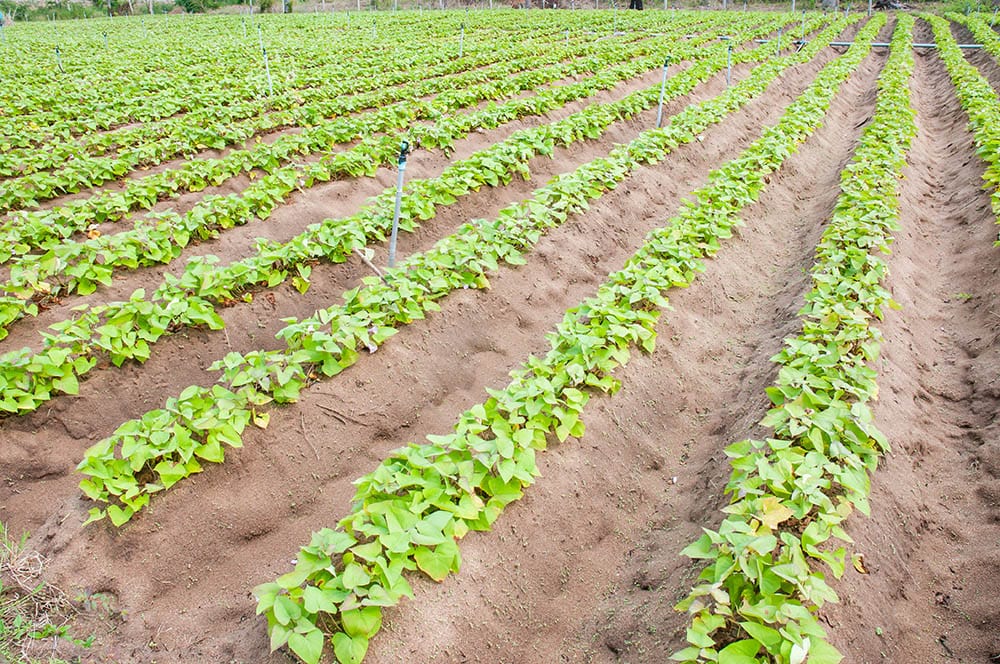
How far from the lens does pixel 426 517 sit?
125 inches

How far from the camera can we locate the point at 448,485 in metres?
3.39

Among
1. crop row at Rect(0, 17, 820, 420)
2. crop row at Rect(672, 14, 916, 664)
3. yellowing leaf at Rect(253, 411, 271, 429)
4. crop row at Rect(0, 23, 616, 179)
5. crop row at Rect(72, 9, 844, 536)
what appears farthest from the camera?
crop row at Rect(0, 23, 616, 179)

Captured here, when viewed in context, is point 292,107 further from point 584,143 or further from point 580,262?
point 580,262

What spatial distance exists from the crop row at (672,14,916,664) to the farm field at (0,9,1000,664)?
2cm

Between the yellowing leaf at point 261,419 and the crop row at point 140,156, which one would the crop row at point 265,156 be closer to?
the crop row at point 140,156

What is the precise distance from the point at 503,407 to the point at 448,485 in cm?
73

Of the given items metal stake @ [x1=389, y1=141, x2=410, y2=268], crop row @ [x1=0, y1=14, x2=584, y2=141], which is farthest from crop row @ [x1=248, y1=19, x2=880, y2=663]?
crop row @ [x1=0, y1=14, x2=584, y2=141]

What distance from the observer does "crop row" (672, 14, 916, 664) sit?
2.57 meters

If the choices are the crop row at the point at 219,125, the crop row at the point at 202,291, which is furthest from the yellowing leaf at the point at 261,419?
the crop row at the point at 219,125

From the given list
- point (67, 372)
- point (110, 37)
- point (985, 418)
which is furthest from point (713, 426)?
point (110, 37)

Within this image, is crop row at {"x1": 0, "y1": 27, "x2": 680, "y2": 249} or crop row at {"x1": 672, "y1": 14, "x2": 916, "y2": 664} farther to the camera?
crop row at {"x1": 0, "y1": 27, "x2": 680, "y2": 249}

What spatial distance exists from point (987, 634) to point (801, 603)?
3.56 ft

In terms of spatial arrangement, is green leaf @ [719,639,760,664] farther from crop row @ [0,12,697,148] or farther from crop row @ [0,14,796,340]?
crop row @ [0,12,697,148]

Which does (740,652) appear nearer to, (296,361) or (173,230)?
(296,361)
